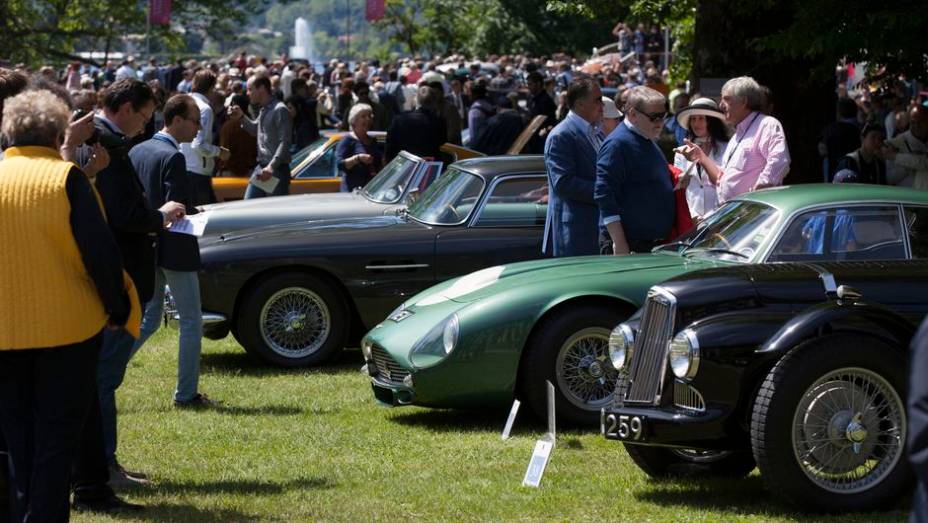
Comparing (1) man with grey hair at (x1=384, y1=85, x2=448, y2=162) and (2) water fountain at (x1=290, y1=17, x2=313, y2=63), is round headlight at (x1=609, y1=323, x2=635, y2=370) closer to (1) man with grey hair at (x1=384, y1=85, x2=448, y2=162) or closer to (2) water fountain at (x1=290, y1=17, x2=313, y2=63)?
(1) man with grey hair at (x1=384, y1=85, x2=448, y2=162)

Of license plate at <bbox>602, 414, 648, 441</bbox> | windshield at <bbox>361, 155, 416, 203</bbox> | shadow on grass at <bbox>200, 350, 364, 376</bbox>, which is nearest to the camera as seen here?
license plate at <bbox>602, 414, 648, 441</bbox>

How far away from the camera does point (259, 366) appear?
10.8 meters

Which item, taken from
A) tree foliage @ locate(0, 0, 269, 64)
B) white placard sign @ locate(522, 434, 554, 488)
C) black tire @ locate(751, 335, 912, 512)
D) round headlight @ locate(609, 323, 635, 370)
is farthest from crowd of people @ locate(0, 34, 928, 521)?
tree foliage @ locate(0, 0, 269, 64)

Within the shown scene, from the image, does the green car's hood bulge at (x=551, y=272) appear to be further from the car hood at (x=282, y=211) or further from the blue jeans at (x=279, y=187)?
the blue jeans at (x=279, y=187)

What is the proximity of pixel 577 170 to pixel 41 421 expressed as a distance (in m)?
4.99

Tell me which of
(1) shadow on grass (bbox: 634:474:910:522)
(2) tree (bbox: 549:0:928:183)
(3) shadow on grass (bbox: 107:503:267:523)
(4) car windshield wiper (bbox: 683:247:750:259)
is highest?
(2) tree (bbox: 549:0:928:183)

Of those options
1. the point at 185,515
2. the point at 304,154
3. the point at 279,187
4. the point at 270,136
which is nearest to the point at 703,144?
the point at 185,515

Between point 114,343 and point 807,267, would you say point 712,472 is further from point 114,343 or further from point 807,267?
point 114,343

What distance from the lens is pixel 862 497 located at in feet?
19.5

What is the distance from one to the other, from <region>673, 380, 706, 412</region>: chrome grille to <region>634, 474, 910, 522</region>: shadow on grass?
0.49m

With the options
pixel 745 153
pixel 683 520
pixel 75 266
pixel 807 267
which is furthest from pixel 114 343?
pixel 745 153

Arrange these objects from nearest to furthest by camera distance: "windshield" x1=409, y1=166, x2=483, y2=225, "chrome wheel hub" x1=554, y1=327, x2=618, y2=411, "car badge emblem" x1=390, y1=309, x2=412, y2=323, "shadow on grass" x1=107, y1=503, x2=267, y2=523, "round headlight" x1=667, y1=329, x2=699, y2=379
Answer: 1. "round headlight" x1=667, y1=329, x2=699, y2=379
2. "shadow on grass" x1=107, y1=503, x2=267, y2=523
3. "chrome wheel hub" x1=554, y1=327, x2=618, y2=411
4. "car badge emblem" x1=390, y1=309, x2=412, y2=323
5. "windshield" x1=409, y1=166, x2=483, y2=225

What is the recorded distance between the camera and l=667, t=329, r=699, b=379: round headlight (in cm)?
596

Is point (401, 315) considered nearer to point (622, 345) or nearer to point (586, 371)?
point (586, 371)
